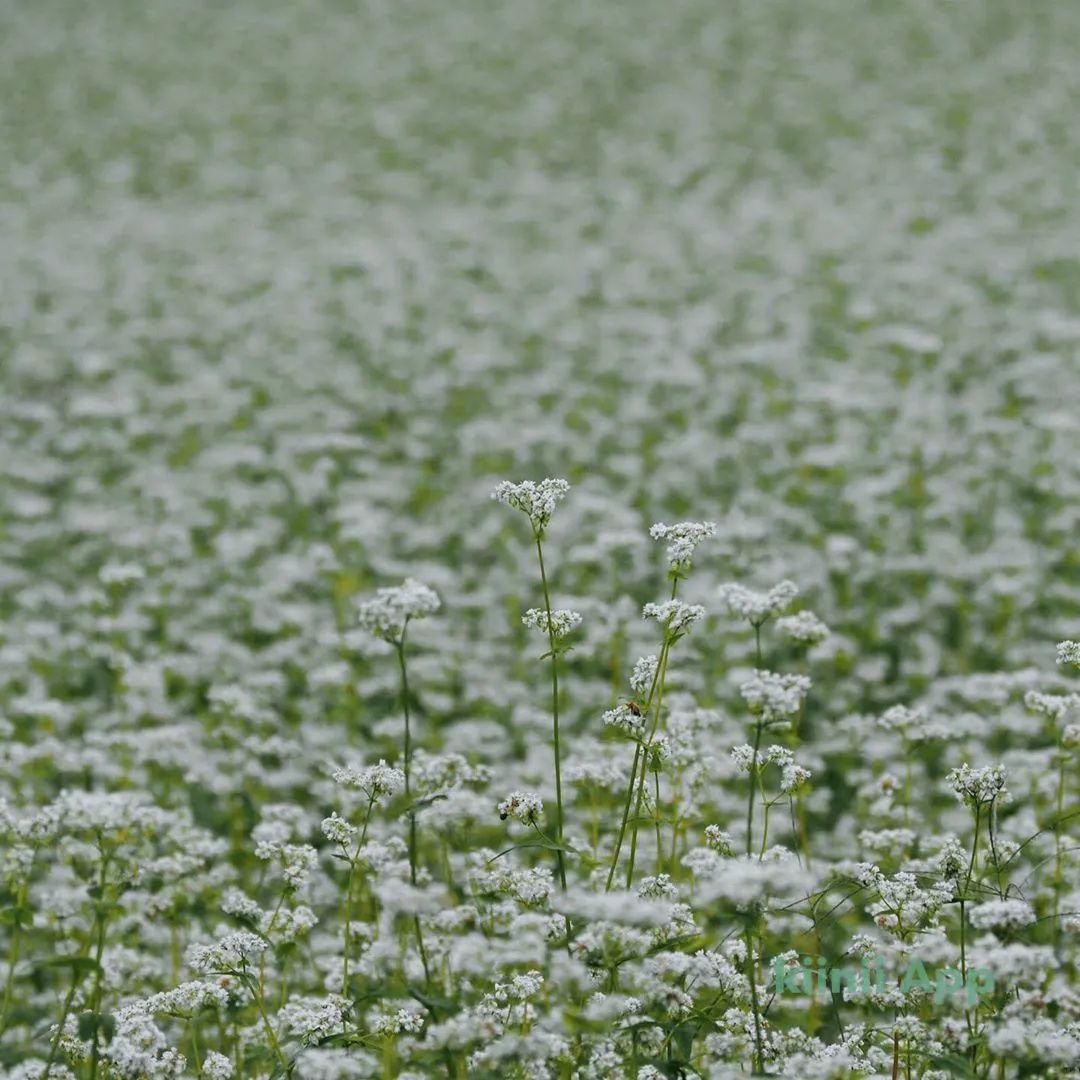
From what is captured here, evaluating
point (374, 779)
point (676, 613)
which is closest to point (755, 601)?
point (676, 613)

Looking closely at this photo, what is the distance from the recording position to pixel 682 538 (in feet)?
12.7

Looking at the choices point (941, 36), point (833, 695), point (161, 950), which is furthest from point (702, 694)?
point (941, 36)

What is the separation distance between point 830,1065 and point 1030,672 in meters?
2.71

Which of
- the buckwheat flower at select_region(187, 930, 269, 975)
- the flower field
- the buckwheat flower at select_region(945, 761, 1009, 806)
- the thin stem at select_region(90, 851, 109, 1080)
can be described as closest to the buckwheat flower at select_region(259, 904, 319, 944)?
the flower field

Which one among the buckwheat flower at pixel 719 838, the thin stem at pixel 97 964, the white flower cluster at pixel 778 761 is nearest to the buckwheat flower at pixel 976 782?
the white flower cluster at pixel 778 761

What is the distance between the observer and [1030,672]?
18.0 ft

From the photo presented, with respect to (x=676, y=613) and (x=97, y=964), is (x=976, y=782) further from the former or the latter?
(x=97, y=964)

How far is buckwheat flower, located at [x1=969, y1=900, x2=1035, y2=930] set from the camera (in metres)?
3.08

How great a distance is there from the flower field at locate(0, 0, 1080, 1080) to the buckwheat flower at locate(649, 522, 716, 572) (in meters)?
0.03

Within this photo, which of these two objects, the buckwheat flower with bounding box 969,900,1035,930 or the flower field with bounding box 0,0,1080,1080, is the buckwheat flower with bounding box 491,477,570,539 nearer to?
the flower field with bounding box 0,0,1080,1080

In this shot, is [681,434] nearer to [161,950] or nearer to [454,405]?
[454,405]

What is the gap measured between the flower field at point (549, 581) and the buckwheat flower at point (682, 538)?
3 cm

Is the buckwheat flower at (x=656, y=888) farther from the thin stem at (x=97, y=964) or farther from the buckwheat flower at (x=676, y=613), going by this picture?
the thin stem at (x=97, y=964)

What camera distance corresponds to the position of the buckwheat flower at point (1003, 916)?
10.1 ft
